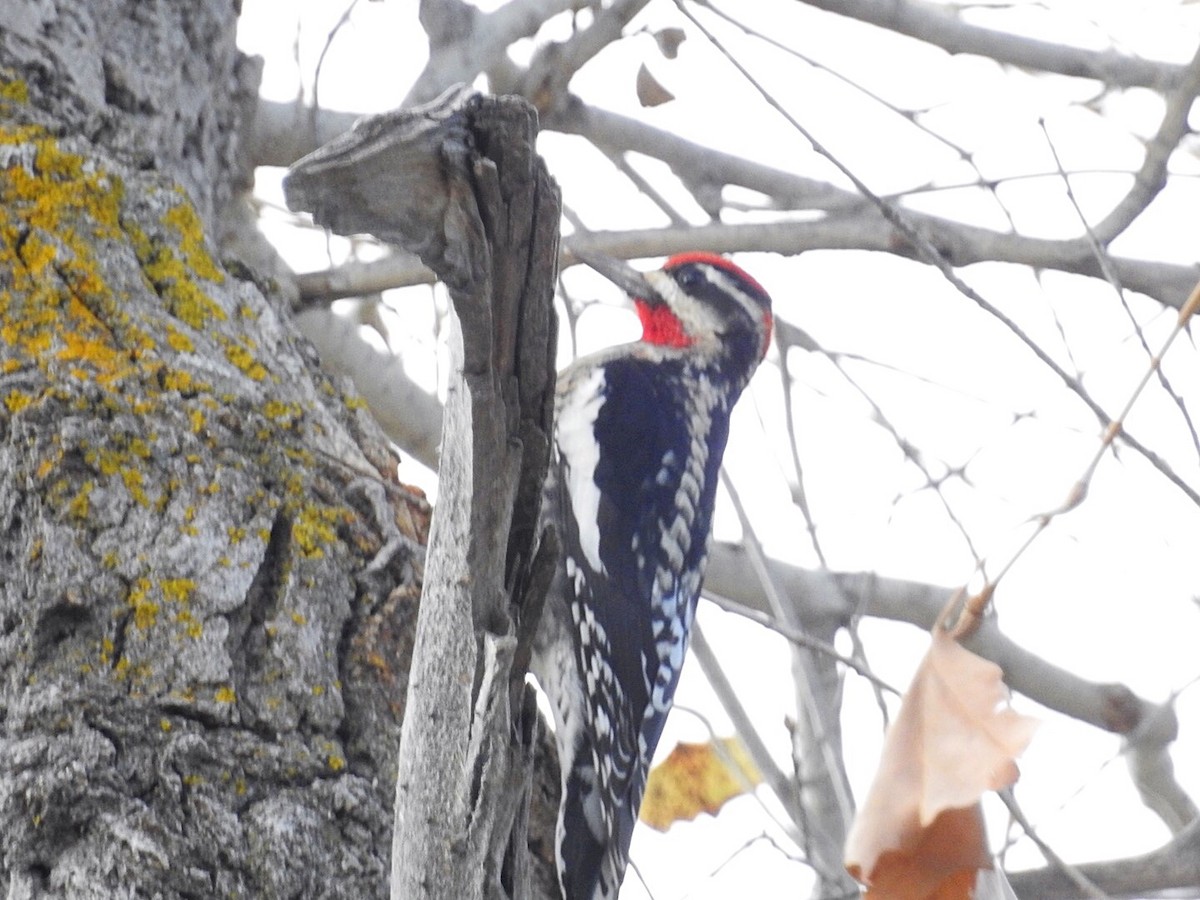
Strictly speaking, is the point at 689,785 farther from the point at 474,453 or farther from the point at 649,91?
the point at 474,453

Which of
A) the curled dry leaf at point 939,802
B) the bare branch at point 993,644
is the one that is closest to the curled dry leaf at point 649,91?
the bare branch at point 993,644

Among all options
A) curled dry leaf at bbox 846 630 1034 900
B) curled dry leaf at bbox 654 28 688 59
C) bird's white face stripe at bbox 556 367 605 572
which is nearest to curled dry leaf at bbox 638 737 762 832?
bird's white face stripe at bbox 556 367 605 572

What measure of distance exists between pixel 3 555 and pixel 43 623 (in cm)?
14

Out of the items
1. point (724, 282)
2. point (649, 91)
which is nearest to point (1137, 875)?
point (724, 282)

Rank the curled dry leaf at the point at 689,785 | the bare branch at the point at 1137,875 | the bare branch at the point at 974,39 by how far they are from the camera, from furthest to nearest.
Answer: the curled dry leaf at the point at 689,785 < the bare branch at the point at 974,39 < the bare branch at the point at 1137,875

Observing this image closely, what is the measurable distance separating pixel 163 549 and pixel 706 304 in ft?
7.73

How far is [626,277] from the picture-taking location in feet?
13.0

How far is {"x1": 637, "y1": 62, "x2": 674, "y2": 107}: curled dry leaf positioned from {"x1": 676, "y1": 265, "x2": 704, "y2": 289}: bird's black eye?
18.0 inches

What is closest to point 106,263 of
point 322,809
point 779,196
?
point 322,809

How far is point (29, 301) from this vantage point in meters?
2.23

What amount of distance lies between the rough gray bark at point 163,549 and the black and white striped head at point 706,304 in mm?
1567

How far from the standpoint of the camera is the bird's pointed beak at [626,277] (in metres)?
3.72

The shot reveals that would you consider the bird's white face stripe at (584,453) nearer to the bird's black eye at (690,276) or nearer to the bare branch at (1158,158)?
the bird's black eye at (690,276)

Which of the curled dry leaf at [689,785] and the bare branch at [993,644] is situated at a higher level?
the bare branch at [993,644]
